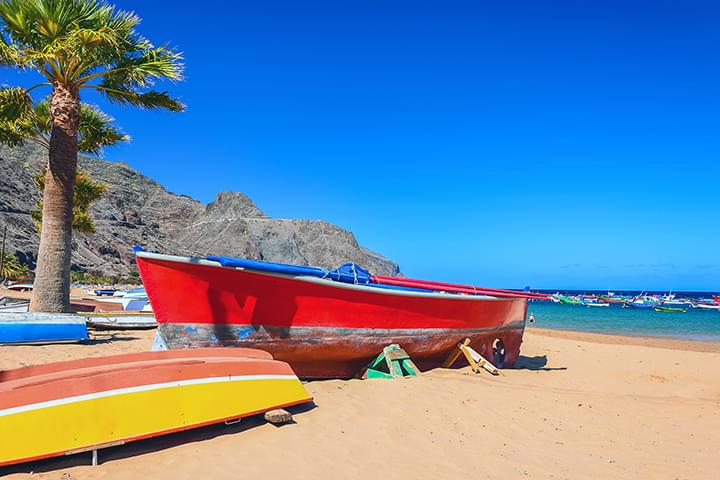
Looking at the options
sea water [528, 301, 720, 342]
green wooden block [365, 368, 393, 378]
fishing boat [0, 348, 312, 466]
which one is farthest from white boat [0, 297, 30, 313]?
sea water [528, 301, 720, 342]

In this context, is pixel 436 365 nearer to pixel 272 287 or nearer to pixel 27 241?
pixel 272 287

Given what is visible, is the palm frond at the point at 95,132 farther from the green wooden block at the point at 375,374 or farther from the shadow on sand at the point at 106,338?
the green wooden block at the point at 375,374

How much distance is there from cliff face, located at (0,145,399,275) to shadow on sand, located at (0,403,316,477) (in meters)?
51.2

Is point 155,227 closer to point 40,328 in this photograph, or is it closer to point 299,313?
point 40,328

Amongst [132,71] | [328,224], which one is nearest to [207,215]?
[328,224]

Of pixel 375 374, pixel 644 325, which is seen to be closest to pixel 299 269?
pixel 375 374

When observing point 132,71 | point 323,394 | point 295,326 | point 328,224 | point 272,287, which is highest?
point 328,224

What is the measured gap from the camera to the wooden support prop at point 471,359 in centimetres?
838

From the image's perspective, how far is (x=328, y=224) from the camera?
10750cm

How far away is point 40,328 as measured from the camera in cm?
847

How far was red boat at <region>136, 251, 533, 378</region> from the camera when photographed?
6039 mm

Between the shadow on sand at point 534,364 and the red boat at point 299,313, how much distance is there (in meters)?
2.88

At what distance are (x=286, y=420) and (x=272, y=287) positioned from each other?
2.10m

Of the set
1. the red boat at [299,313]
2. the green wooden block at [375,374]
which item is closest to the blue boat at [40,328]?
the red boat at [299,313]
